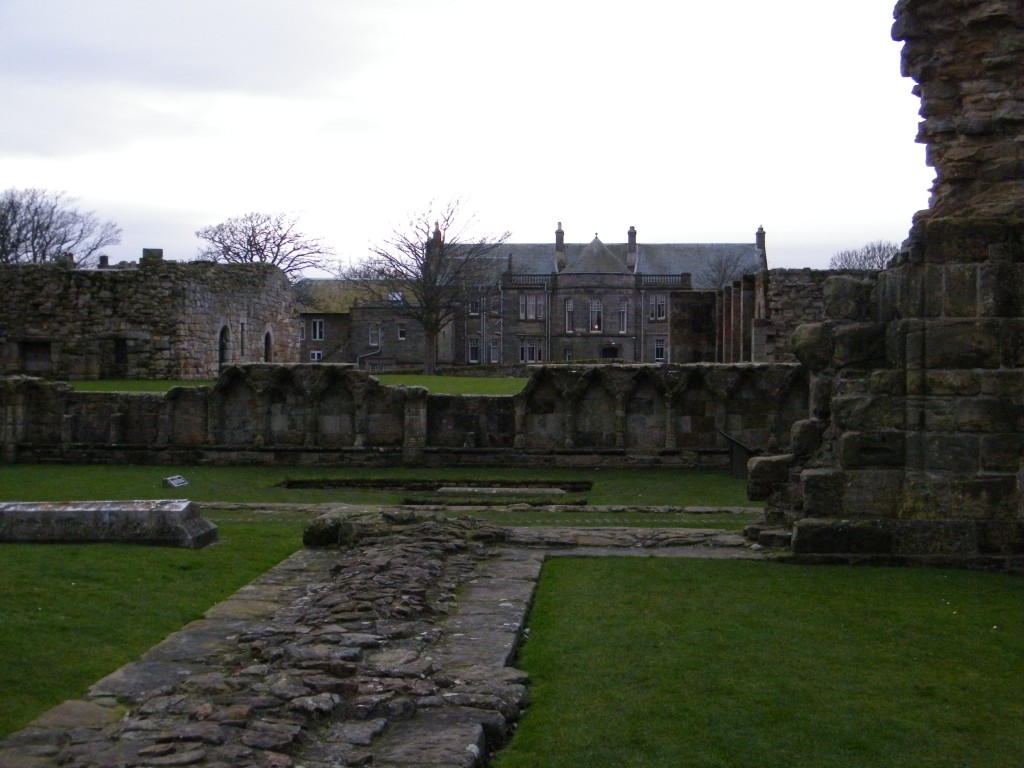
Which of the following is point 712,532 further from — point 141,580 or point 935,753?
point 935,753

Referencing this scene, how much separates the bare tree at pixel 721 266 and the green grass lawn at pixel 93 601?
7130 cm

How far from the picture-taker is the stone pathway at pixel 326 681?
15.8 feet

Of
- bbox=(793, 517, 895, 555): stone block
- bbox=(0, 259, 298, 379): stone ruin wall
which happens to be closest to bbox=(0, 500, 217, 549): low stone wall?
bbox=(793, 517, 895, 555): stone block

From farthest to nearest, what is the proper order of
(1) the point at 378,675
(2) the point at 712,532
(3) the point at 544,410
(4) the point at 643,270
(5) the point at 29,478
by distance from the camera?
A: 1. (4) the point at 643,270
2. (3) the point at 544,410
3. (5) the point at 29,478
4. (2) the point at 712,532
5. (1) the point at 378,675

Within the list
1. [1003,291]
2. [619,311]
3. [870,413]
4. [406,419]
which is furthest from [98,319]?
[619,311]

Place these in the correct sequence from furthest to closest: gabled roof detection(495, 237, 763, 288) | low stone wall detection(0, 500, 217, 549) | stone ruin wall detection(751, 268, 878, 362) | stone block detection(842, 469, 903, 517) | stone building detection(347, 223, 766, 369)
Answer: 1. gabled roof detection(495, 237, 763, 288)
2. stone building detection(347, 223, 766, 369)
3. stone ruin wall detection(751, 268, 878, 362)
4. low stone wall detection(0, 500, 217, 549)
5. stone block detection(842, 469, 903, 517)

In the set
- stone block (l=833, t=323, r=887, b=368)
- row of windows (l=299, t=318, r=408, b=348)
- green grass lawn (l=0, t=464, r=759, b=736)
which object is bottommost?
green grass lawn (l=0, t=464, r=759, b=736)

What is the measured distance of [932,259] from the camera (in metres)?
9.52

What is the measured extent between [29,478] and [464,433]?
657 cm

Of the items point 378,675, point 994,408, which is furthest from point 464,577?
point 994,408

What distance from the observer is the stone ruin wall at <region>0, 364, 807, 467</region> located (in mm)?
19516

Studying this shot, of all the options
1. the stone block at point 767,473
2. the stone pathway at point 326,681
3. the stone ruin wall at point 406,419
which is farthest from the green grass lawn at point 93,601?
the stone ruin wall at point 406,419

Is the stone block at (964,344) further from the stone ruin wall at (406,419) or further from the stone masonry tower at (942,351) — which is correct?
the stone ruin wall at (406,419)

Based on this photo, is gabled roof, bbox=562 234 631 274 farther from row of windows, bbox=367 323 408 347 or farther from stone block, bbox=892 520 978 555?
stone block, bbox=892 520 978 555
